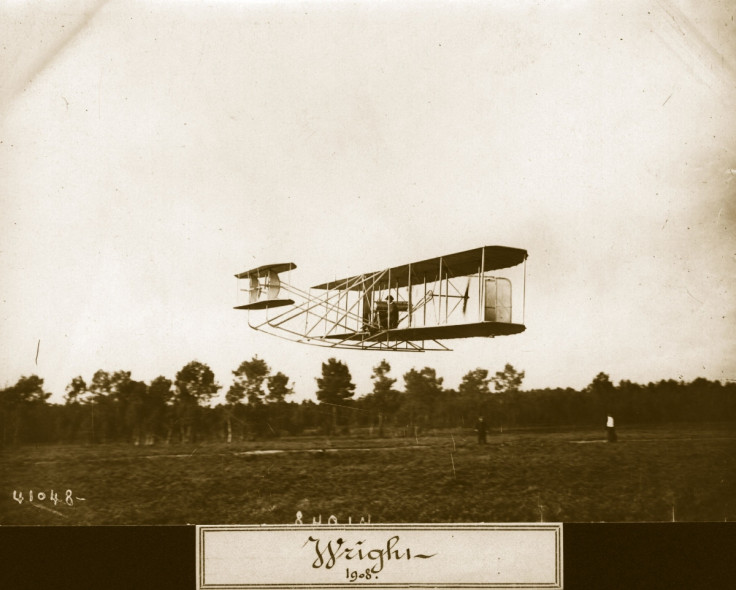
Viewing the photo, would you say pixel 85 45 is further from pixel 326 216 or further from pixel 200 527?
pixel 200 527

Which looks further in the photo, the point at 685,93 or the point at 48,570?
the point at 685,93

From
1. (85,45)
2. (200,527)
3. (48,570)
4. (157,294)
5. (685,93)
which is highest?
(85,45)

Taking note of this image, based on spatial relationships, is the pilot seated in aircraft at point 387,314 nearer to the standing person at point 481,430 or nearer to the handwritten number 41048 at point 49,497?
the standing person at point 481,430

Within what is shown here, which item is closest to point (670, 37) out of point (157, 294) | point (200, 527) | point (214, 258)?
point (214, 258)

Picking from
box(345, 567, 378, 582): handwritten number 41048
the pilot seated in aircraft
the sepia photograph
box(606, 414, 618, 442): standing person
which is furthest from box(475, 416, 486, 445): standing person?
box(345, 567, 378, 582): handwritten number 41048

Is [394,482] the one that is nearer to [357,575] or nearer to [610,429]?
[357,575]

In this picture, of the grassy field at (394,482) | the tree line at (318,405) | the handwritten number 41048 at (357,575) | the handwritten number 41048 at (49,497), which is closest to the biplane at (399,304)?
the tree line at (318,405)

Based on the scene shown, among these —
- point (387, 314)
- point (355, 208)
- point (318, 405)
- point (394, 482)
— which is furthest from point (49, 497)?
point (355, 208)
